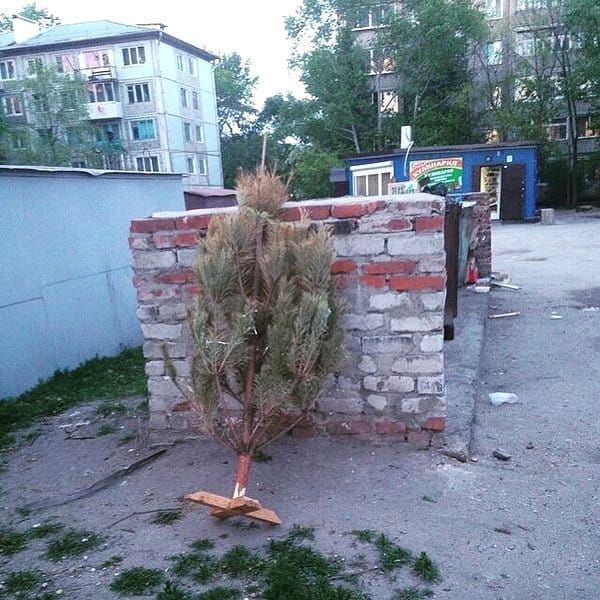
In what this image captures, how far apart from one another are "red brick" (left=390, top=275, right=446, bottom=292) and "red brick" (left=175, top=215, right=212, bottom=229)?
4.13 ft

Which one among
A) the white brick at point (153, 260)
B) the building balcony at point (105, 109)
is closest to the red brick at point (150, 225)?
the white brick at point (153, 260)

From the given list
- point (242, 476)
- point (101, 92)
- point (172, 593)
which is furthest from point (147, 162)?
point (172, 593)

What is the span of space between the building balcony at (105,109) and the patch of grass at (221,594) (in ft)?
120

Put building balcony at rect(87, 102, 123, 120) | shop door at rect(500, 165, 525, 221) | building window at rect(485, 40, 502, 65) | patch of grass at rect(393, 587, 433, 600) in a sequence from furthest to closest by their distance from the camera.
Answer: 1. building balcony at rect(87, 102, 123, 120)
2. building window at rect(485, 40, 502, 65)
3. shop door at rect(500, 165, 525, 221)
4. patch of grass at rect(393, 587, 433, 600)

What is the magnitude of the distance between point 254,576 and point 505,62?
30.2 m

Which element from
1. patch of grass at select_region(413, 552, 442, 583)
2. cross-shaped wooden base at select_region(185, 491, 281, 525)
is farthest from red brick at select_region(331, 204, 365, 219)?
patch of grass at select_region(413, 552, 442, 583)

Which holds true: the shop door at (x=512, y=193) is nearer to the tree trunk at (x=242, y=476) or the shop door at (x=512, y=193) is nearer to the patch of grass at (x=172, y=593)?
the tree trunk at (x=242, y=476)

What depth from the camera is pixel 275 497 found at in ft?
10.3

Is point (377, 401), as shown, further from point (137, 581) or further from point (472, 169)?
point (472, 169)

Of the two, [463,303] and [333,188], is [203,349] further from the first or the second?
[333,188]

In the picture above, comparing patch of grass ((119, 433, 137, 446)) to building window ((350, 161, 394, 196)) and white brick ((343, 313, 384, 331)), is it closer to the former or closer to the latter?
white brick ((343, 313, 384, 331))

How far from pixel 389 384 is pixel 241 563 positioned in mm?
1503

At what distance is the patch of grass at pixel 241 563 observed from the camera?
8.14 ft

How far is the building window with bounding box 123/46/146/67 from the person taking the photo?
34.2 metres
